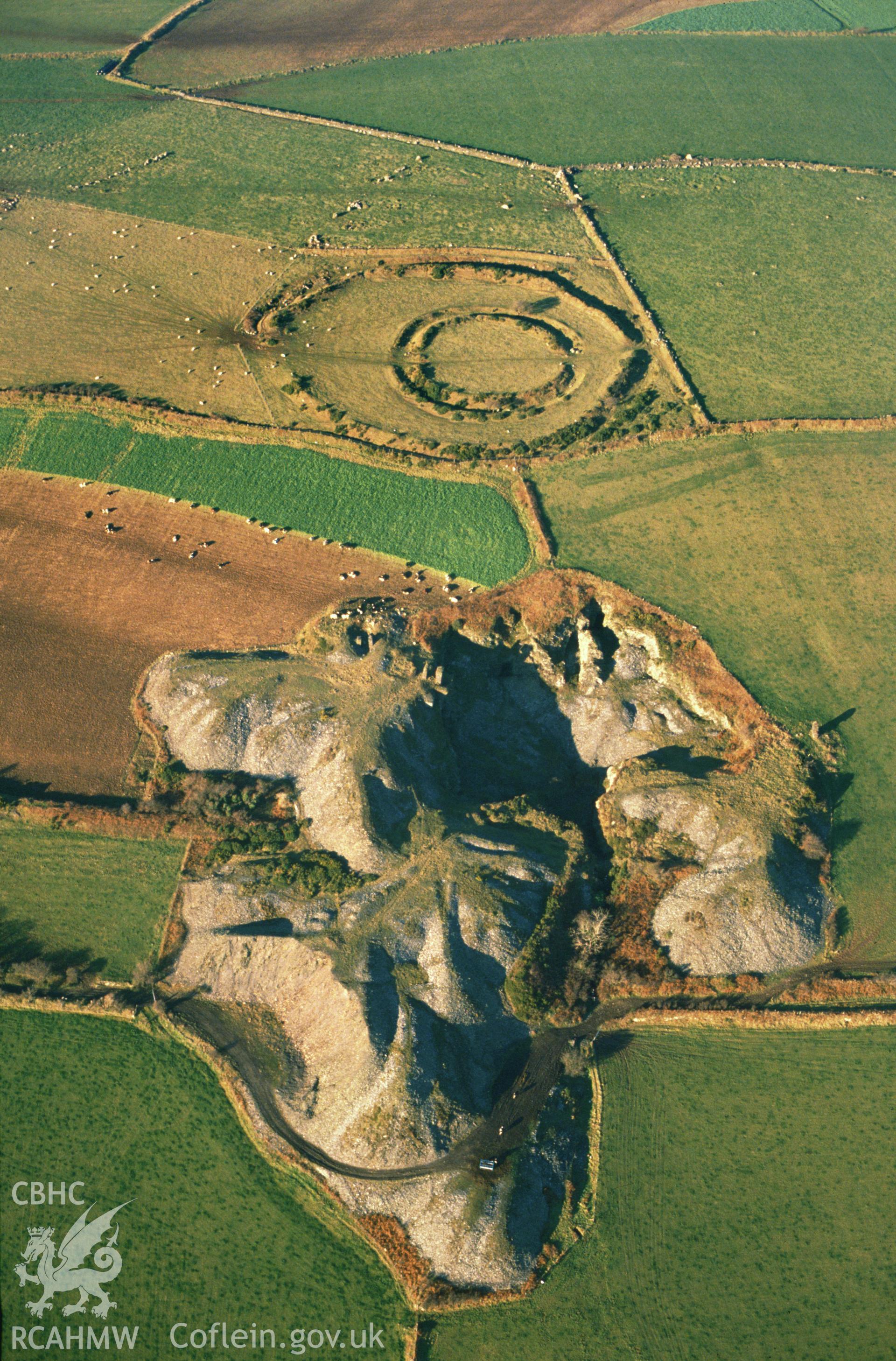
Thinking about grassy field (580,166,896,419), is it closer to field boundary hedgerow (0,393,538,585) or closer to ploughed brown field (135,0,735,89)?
field boundary hedgerow (0,393,538,585)

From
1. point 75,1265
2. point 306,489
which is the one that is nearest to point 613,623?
point 306,489

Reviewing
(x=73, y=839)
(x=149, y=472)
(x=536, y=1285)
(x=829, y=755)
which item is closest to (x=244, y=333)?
(x=149, y=472)

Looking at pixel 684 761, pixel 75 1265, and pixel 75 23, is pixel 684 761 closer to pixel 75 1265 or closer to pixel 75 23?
pixel 75 1265

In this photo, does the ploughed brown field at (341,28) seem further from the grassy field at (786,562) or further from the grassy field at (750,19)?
the grassy field at (786,562)

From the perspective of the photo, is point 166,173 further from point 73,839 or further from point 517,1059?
point 517,1059

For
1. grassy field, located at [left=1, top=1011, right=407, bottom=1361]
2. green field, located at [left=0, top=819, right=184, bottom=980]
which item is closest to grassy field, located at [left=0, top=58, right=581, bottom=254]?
green field, located at [left=0, top=819, right=184, bottom=980]
